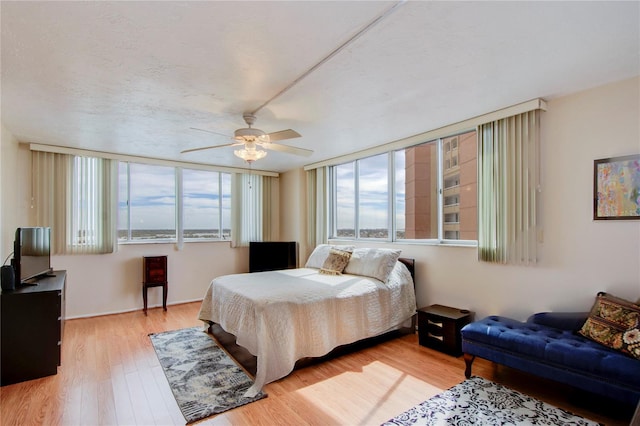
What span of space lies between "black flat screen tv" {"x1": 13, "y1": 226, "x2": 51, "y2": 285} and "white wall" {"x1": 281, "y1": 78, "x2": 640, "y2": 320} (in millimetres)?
4586

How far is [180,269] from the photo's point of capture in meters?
5.45

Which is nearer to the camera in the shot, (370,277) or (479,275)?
(479,275)

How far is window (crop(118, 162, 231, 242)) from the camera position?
5082 mm

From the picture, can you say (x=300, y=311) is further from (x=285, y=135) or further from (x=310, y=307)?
(x=285, y=135)

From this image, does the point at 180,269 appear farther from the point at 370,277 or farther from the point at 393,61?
the point at 393,61

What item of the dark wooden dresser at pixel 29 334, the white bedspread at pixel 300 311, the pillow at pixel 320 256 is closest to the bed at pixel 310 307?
the white bedspread at pixel 300 311

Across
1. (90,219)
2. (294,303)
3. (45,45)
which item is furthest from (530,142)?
(90,219)

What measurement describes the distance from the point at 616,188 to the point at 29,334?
16.6 ft

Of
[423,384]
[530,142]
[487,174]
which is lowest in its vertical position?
[423,384]

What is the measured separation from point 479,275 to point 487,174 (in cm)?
108

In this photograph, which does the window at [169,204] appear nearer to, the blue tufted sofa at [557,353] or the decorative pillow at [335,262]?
the decorative pillow at [335,262]

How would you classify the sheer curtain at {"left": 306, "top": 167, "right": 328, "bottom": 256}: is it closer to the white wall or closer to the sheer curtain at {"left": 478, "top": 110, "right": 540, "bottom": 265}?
the sheer curtain at {"left": 478, "top": 110, "right": 540, "bottom": 265}

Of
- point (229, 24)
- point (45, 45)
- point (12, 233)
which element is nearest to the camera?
point (229, 24)

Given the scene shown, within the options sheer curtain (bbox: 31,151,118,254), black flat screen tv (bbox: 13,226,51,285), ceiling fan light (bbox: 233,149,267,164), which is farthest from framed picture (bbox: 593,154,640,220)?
sheer curtain (bbox: 31,151,118,254)
